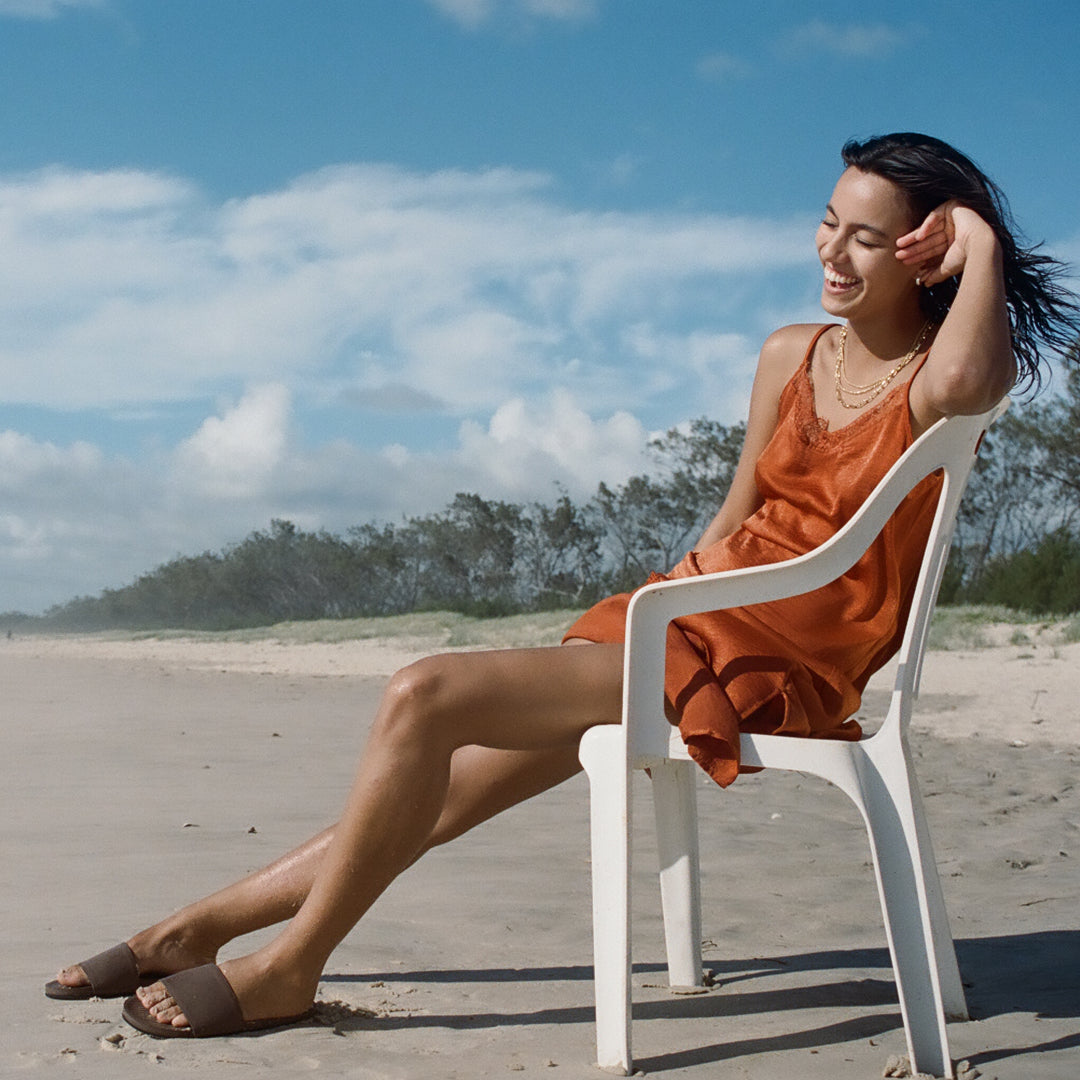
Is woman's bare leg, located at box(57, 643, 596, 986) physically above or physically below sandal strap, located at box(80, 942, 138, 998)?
above

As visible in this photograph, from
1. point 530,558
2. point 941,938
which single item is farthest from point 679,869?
point 530,558

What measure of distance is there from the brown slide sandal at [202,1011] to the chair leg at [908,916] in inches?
39.9

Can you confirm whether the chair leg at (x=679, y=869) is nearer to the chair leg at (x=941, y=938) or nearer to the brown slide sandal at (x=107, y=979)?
the chair leg at (x=941, y=938)

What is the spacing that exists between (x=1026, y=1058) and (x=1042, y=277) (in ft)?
4.43

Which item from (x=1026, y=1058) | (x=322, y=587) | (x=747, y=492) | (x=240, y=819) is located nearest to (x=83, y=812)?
(x=240, y=819)

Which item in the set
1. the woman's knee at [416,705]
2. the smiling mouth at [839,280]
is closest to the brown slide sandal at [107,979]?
the woman's knee at [416,705]

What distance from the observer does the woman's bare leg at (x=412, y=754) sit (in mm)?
2027

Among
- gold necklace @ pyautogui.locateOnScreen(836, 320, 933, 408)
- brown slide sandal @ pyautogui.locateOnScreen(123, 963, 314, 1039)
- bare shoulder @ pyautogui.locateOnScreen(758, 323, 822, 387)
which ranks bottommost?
brown slide sandal @ pyautogui.locateOnScreen(123, 963, 314, 1039)

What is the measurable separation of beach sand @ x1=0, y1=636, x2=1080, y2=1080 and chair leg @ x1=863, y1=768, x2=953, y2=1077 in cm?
8

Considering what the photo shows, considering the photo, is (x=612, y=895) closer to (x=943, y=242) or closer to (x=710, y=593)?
(x=710, y=593)

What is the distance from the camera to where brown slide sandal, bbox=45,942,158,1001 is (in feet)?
7.58

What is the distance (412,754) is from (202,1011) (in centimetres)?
55

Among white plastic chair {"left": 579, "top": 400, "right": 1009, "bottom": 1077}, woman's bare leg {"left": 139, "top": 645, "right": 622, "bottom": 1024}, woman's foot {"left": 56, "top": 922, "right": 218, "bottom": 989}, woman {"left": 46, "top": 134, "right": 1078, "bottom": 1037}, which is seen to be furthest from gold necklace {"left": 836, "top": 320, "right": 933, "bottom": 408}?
woman's foot {"left": 56, "top": 922, "right": 218, "bottom": 989}

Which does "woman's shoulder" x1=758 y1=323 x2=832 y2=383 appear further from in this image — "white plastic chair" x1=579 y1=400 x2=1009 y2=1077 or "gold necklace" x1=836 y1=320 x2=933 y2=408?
"white plastic chair" x1=579 y1=400 x2=1009 y2=1077
